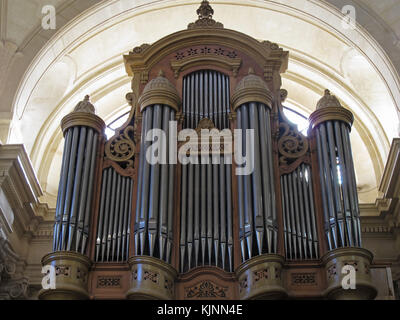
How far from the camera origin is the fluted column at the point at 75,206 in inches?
344

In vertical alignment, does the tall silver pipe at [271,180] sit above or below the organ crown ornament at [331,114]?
below

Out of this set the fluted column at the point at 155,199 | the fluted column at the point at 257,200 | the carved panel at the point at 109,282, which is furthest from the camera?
the carved panel at the point at 109,282

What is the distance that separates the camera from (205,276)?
8922 millimetres

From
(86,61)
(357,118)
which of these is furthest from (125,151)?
(357,118)

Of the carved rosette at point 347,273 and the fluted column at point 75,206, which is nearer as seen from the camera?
the carved rosette at point 347,273

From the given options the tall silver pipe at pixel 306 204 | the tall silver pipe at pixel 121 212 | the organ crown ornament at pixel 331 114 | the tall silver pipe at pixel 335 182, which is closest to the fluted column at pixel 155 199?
the tall silver pipe at pixel 121 212

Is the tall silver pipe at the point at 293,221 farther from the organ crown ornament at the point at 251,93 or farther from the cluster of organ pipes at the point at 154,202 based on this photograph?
the cluster of organ pipes at the point at 154,202

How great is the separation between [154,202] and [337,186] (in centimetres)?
231

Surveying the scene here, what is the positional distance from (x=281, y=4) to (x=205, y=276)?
5.91m

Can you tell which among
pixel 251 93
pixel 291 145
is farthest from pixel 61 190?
pixel 291 145

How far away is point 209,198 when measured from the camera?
9570 millimetres

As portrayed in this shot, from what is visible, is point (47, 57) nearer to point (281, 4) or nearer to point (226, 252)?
point (281, 4)

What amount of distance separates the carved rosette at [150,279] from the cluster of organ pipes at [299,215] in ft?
4.89

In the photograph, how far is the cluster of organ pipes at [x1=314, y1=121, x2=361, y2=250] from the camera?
9.00 m
